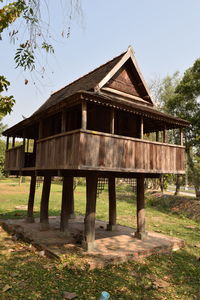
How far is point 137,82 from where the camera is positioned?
40.5ft

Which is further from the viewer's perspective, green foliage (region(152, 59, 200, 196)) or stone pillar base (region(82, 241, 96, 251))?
green foliage (region(152, 59, 200, 196))

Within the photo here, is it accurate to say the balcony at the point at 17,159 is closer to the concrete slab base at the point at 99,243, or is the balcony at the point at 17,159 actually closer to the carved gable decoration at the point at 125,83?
the concrete slab base at the point at 99,243

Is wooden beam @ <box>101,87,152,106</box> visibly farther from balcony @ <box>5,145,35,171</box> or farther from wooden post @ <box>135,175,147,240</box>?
balcony @ <box>5,145,35,171</box>

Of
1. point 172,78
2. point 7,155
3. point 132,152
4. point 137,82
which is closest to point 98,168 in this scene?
point 132,152

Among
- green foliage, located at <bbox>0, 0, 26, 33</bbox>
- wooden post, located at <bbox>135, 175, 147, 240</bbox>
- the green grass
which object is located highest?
green foliage, located at <bbox>0, 0, 26, 33</bbox>

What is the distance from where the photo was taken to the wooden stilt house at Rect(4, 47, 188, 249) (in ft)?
27.8

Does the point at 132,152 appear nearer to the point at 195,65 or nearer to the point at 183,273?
the point at 183,273

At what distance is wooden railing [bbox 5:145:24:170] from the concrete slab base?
3.08m

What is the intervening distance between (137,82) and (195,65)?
13376mm

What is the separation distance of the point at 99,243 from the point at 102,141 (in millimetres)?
4509

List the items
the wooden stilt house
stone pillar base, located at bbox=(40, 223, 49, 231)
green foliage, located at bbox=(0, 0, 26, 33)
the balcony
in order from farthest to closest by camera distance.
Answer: the balcony < stone pillar base, located at bbox=(40, 223, 49, 231) < the wooden stilt house < green foliage, located at bbox=(0, 0, 26, 33)

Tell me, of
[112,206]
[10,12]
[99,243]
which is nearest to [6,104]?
[10,12]

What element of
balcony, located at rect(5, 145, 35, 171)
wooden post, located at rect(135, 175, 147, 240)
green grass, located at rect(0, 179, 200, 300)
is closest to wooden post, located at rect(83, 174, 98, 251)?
green grass, located at rect(0, 179, 200, 300)

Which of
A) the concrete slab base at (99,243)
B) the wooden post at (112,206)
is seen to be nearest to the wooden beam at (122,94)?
the wooden post at (112,206)
